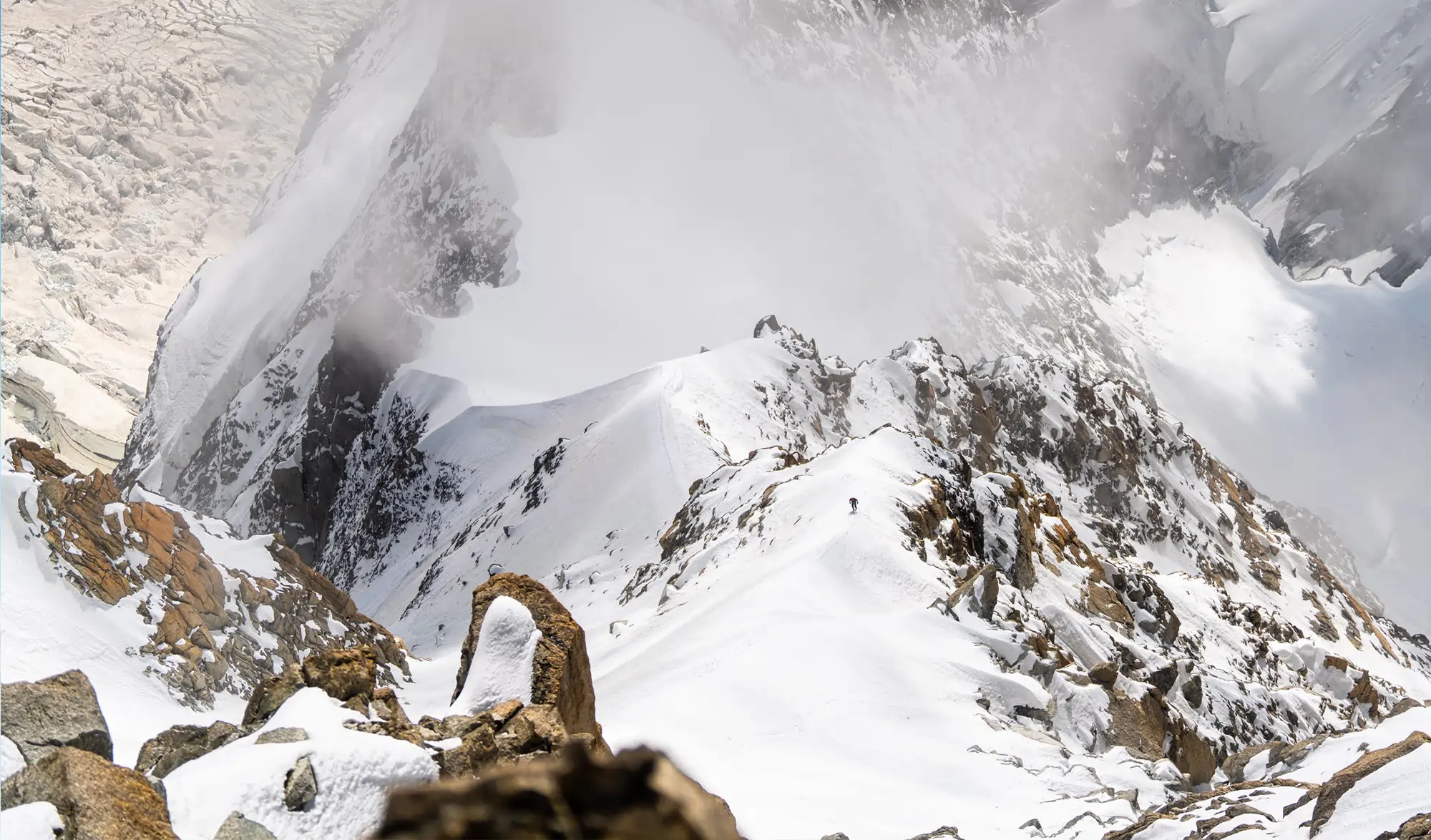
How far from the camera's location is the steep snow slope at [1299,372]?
118312mm

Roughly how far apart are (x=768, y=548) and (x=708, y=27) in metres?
76.2

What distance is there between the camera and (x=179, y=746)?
9133 mm

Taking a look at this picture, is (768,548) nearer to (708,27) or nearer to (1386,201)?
(708,27)

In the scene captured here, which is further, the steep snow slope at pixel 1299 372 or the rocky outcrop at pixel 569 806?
the steep snow slope at pixel 1299 372

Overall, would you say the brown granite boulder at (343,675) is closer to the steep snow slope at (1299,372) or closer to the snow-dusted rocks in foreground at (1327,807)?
the snow-dusted rocks in foreground at (1327,807)

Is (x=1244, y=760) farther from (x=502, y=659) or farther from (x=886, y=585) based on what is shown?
(x=502, y=659)

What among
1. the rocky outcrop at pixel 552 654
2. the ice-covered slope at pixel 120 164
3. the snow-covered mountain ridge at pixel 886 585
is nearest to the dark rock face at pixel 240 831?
the rocky outcrop at pixel 552 654

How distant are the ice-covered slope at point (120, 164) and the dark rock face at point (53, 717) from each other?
390 feet

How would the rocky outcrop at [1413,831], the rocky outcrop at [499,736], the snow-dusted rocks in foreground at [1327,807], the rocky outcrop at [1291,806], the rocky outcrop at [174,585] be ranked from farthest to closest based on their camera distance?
the rocky outcrop at [174,585], the rocky outcrop at [1291,806], the snow-dusted rocks in foreground at [1327,807], the rocky outcrop at [1413,831], the rocky outcrop at [499,736]

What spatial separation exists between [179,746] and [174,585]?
11.7 meters

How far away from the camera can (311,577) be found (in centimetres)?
2703

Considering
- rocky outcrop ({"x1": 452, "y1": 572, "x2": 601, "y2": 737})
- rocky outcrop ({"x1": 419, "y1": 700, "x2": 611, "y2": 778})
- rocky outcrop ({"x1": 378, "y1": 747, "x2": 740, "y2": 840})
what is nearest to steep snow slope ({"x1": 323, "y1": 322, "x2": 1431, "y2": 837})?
rocky outcrop ({"x1": 452, "y1": 572, "x2": 601, "y2": 737})

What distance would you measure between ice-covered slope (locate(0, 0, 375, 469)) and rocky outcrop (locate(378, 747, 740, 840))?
12634 centimetres

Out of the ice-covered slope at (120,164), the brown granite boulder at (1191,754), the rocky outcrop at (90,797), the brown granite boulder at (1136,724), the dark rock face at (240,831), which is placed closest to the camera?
the rocky outcrop at (90,797)
